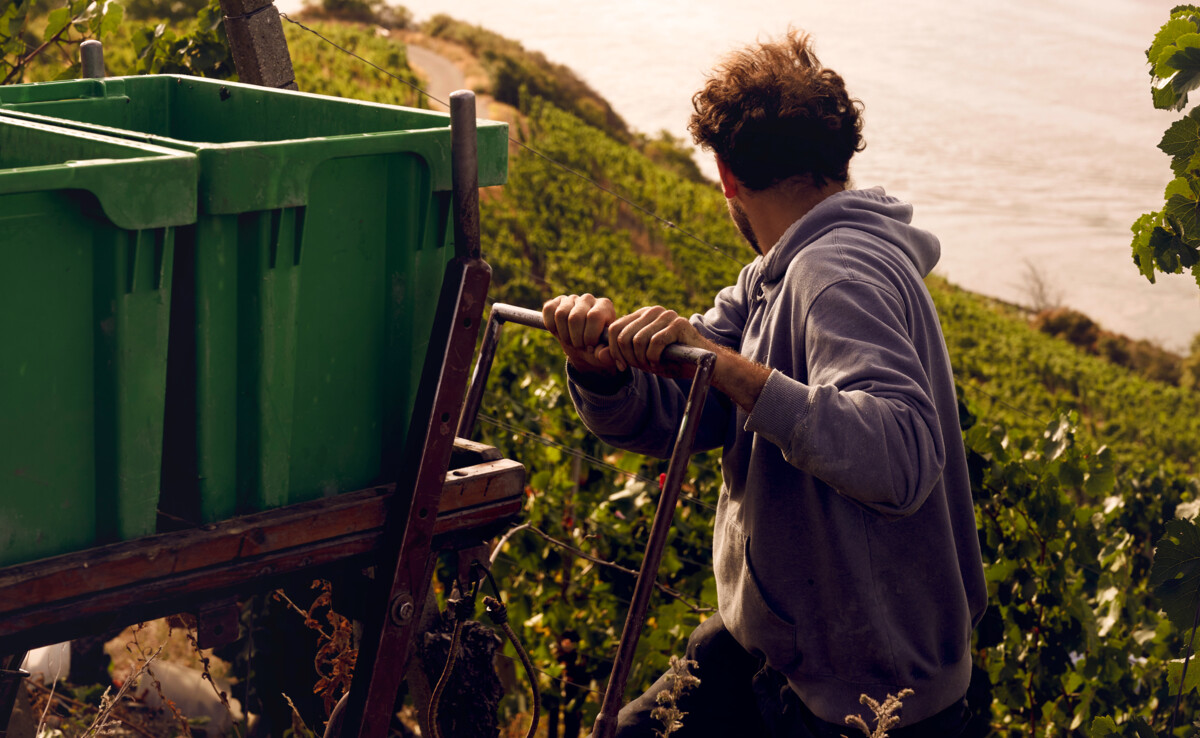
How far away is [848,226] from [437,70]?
54.5 metres

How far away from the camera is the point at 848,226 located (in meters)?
1.79

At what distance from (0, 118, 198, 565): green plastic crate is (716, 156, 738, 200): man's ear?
1.00 metres

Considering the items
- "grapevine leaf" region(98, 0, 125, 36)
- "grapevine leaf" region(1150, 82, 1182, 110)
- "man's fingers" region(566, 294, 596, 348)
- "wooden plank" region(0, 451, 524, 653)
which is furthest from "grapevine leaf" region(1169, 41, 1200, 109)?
"grapevine leaf" region(98, 0, 125, 36)

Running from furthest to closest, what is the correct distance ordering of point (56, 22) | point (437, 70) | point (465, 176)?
point (437, 70) → point (56, 22) → point (465, 176)

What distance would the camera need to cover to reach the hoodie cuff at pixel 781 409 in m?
1.50

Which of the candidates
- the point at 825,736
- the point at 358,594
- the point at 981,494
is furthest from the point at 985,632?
the point at 358,594

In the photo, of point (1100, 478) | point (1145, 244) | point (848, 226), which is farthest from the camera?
point (1100, 478)

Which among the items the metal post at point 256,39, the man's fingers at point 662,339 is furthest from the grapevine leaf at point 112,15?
the man's fingers at point 662,339

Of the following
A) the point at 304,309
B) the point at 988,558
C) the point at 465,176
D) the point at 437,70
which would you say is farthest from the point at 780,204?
the point at 437,70

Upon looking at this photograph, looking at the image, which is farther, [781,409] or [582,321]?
[582,321]

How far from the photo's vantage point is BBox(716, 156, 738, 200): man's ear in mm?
1938

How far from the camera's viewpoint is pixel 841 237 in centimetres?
173

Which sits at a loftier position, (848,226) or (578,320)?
(848,226)

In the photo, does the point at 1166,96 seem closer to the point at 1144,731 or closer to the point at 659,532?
the point at 1144,731
